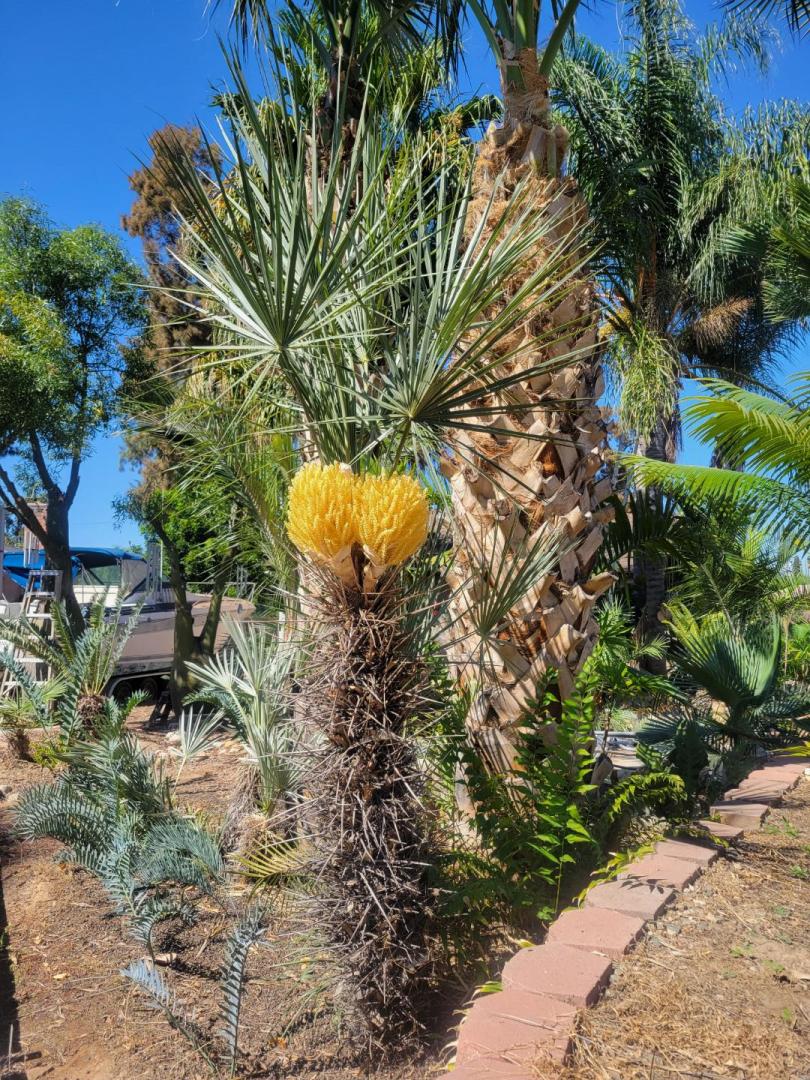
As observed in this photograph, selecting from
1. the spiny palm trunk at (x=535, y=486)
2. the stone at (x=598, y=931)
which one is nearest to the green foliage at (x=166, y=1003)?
the stone at (x=598, y=931)

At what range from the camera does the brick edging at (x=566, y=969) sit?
6.94ft

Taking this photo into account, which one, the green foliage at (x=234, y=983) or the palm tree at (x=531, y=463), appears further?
the palm tree at (x=531, y=463)

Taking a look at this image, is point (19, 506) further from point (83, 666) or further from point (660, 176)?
point (660, 176)

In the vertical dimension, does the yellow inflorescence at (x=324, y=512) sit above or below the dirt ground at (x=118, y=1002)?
above

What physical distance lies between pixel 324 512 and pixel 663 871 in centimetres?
187

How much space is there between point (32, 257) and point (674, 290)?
853cm

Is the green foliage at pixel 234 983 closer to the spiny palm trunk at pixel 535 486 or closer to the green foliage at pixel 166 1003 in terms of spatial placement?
the green foliage at pixel 166 1003

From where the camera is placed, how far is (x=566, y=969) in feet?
8.07

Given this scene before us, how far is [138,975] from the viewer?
2643 mm

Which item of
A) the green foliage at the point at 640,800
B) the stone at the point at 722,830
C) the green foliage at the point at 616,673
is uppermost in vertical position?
the green foliage at the point at 616,673

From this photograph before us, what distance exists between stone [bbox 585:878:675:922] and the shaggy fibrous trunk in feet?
2.14

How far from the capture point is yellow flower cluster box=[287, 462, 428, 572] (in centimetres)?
252

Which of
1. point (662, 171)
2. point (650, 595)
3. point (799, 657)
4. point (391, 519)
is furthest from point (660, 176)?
point (391, 519)

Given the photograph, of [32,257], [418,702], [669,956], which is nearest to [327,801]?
[418,702]
